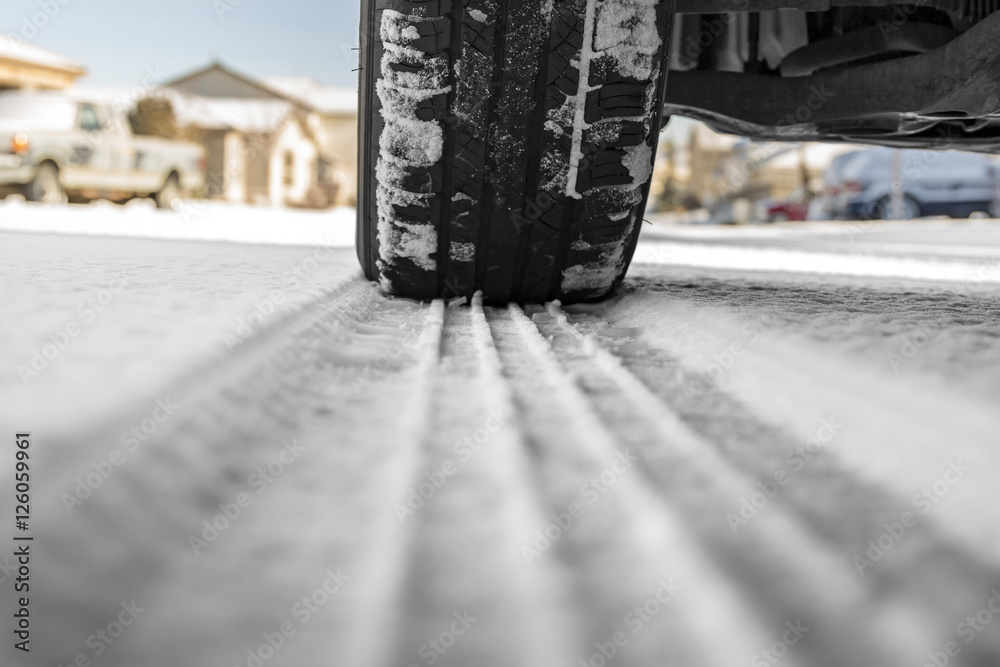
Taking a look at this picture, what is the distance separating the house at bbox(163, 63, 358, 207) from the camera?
18750 mm

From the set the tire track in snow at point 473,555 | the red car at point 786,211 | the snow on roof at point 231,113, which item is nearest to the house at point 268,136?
the snow on roof at point 231,113

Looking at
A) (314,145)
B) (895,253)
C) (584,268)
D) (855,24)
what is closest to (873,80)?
(855,24)

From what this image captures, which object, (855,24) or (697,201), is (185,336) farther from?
(697,201)

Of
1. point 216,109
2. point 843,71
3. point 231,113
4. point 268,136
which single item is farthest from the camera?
point 231,113

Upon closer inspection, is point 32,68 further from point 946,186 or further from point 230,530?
point 230,530

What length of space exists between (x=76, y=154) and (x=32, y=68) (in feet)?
24.9

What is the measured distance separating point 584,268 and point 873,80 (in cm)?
66

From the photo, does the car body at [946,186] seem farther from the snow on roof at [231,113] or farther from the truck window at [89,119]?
the snow on roof at [231,113]

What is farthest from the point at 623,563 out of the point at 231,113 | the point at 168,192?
the point at 231,113

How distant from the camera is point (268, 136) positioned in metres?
20.7

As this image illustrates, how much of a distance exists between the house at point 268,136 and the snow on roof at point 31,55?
4.24 m

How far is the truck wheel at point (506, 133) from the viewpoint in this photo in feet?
3.62

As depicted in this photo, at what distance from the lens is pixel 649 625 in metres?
0.45

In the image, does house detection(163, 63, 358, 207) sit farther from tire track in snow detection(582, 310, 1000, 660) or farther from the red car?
tire track in snow detection(582, 310, 1000, 660)
